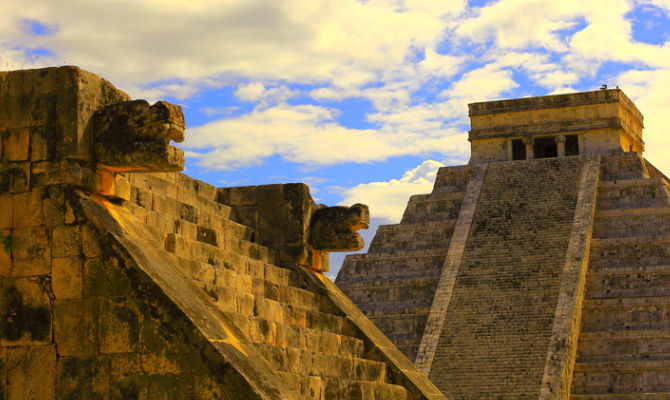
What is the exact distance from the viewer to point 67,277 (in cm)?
852

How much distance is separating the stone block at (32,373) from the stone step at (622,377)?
1759 cm

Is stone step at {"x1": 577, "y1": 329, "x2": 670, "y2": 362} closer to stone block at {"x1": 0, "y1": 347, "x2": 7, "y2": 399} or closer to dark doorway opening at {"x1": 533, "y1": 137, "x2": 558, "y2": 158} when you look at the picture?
dark doorway opening at {"x1": 533, "y1": 137, "x2": 558, "y2": 158}

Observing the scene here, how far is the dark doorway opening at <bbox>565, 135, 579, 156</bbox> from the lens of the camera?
3294 centimetres

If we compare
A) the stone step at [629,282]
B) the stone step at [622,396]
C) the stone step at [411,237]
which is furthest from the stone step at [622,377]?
the stone step at [411,237]

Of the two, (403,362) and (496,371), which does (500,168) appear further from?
(403,362)

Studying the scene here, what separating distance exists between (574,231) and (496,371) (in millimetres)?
5498

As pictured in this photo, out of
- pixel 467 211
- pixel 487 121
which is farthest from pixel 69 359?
pixel 487 121

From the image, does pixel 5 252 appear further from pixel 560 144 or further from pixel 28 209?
pixel 560 144

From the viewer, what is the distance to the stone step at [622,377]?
2395cm

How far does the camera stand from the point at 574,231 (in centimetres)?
2792

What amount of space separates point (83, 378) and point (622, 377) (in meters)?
18.0

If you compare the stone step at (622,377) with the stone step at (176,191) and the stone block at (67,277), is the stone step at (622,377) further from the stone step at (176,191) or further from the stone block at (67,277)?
the stone block at (67,277)

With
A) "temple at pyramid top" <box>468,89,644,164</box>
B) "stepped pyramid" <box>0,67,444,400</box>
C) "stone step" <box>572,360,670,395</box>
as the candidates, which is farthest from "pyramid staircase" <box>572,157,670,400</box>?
"stepped pyramid" <box>0,67,444,400</box>

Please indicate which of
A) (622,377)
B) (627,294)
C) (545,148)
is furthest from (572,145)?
(622,377)
